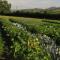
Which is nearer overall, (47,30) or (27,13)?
(47,30)

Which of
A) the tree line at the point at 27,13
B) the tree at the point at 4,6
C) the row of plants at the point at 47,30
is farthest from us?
the tree at the point at 4,6

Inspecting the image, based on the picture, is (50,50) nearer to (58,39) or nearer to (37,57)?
(37,57)

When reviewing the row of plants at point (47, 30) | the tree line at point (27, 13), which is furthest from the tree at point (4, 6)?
the row of plants at point (47, 30)

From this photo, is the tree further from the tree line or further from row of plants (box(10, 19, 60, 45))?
row of plants (box(10, 19, 60, 45))

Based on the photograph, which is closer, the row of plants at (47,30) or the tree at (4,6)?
the row of plants at (47,30)

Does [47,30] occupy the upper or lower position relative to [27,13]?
upper

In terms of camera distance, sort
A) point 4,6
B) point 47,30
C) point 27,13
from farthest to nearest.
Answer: point 4,6, point 27,13, point 47,30

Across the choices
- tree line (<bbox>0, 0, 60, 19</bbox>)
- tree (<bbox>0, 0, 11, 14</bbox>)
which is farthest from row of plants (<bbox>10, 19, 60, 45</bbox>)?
tree (<bbox>0, 0, 11, 14</bbox>)

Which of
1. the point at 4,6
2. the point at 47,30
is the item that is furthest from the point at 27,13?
the point at 47,30

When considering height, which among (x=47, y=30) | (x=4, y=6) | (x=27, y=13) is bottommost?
(x=27, y=13)

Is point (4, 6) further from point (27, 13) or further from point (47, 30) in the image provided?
point (47, 30)

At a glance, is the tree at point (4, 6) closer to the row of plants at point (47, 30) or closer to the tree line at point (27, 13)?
the tree line at point (27, 13)

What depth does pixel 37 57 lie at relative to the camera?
15086 mm

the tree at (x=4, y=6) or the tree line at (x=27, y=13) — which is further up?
the tree at (x=4, y=6)
